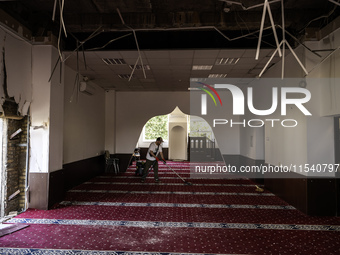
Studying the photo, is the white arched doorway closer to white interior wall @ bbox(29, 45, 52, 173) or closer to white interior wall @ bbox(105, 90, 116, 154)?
white interior wall @ bbox(105, 90, 116, 154)

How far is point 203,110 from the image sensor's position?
34.7 ft

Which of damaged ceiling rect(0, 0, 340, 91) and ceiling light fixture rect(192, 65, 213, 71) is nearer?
damaged ceiling rect(0, 0, 340, 91)

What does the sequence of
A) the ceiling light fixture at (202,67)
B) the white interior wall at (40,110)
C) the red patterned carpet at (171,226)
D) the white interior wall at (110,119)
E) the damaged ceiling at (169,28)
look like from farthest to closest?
the white interior wall at (110,119) → the ceiling light fixture at (202,67) → the white interior wall at (40,110) → the damaged ceiling at (169,28) → the red patterned carpet at (171,226)

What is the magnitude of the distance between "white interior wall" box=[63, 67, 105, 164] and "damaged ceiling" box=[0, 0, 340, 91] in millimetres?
952

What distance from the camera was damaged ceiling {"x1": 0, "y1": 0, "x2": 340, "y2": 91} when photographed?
4551 mm

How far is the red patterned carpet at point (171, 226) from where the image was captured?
3.34 metres

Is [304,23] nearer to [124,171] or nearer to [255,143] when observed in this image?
[255,143]

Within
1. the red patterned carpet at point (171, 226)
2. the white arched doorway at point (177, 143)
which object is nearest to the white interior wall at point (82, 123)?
the red patterned carpet at point (171, 226)

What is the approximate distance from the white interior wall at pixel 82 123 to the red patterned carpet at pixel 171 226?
4.53 ft

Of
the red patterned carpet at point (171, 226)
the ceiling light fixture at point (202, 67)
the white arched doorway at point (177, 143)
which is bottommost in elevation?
the red patterned carpet at point (171, 226)

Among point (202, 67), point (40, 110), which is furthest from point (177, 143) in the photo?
point (40, 110)

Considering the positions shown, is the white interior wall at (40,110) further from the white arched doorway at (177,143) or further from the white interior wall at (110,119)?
the white arched doorway at (177,143)

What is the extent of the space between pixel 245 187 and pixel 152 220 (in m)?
3.79

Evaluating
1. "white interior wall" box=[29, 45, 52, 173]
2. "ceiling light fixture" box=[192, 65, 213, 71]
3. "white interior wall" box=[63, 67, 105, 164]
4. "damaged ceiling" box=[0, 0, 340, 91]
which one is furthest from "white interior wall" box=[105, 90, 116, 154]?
"white interior wall" box=[29, 45, 52, 173]
